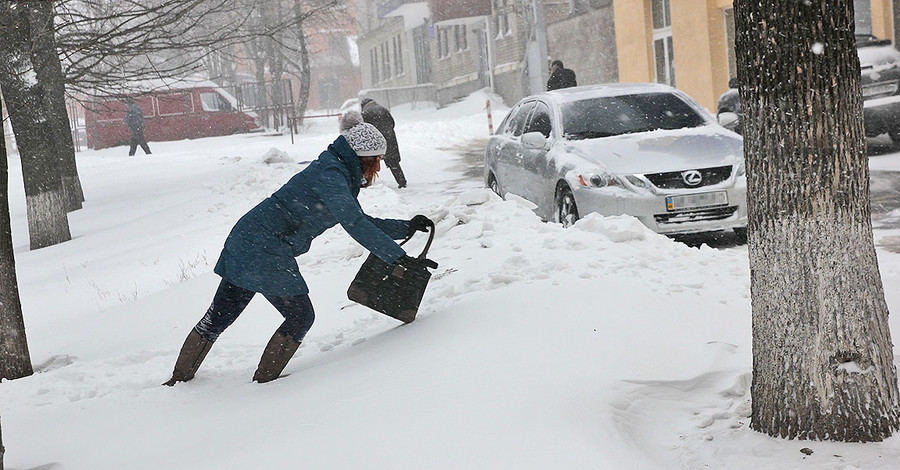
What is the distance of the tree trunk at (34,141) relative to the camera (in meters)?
11.3

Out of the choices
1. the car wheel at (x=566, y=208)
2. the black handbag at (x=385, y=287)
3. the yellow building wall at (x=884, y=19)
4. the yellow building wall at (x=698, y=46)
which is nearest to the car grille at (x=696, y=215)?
the car wheel at (x=566, y=208)

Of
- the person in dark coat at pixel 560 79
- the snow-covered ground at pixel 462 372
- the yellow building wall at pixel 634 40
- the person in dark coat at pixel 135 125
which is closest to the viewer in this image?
the snow-covered ground at pixel 462 372

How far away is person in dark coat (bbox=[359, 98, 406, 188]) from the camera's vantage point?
15.5 m

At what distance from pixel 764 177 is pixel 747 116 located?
237 mm

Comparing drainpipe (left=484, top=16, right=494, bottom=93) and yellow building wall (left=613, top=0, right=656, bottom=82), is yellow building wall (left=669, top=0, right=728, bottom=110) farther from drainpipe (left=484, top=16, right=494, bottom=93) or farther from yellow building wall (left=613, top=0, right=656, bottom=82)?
drainpipe (left=484, top=16, right=494, bottom=93)

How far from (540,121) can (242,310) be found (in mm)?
5467

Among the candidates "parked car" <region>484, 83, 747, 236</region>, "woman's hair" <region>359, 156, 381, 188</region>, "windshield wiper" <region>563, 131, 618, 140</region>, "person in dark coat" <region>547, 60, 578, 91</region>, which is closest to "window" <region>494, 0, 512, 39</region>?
"person in dark coat" <region>547, 60, 578, 91</region>

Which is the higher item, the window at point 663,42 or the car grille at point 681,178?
the window at point 663,42

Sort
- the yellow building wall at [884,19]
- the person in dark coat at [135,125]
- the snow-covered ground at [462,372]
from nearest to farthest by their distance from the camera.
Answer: the snow-covered ground at [462,372] → the yellow building wall at [884,19] → the person in dark coat at [135,125]

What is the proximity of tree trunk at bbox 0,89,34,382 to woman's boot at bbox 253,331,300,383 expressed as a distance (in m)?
2.14

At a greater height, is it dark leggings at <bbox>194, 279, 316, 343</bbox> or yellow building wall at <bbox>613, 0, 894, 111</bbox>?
yellow building wall at <bbox>613, 0, 894, 111</bbox>

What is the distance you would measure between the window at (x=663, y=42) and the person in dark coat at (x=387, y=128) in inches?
435

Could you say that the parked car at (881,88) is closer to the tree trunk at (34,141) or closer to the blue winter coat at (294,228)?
the blue winter coat at (294,228)

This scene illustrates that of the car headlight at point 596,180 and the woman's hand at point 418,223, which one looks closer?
the woman's hand at point 418,223
